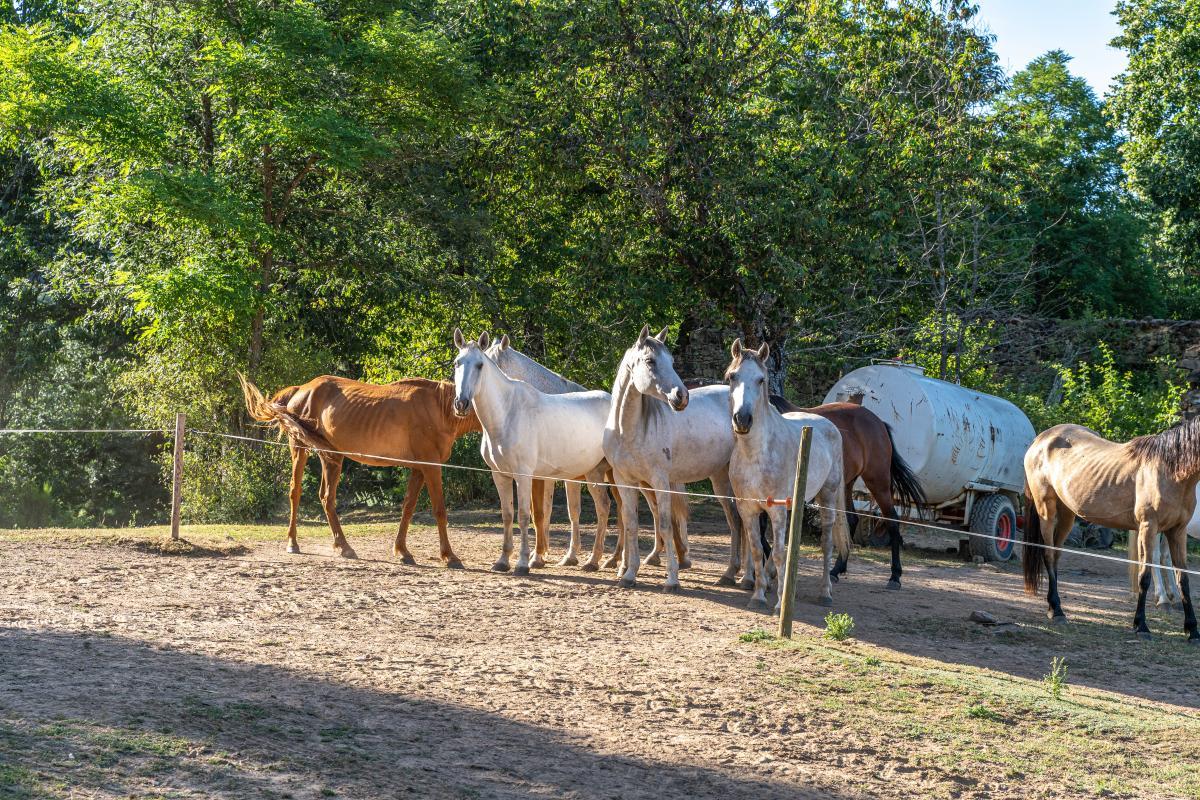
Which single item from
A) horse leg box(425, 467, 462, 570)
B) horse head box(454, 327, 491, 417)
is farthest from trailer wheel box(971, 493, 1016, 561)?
horse head box(454, 327, 491, 417)

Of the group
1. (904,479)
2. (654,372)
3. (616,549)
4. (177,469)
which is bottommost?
(616,549)

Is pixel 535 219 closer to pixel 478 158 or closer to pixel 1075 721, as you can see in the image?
pixel 478 158

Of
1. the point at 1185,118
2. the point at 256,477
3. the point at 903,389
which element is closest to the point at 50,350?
the point at 256,477

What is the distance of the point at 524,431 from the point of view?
35.4 ft

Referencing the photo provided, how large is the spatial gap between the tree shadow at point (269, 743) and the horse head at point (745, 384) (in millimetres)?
3705

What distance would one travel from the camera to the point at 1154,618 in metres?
11.1

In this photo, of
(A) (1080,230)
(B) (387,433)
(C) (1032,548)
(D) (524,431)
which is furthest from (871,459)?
(A) (1080,230)

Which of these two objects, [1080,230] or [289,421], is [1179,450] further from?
[1080,230]

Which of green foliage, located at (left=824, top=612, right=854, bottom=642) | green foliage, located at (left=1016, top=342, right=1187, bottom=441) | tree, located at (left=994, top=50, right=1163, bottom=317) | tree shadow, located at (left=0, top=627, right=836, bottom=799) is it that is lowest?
tree shadow, located at (left=0, top=627, right=836, bottom=799)

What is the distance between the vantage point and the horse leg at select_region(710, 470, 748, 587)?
10.9 metres

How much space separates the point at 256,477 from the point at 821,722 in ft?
38.6

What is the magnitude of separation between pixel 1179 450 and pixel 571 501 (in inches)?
222

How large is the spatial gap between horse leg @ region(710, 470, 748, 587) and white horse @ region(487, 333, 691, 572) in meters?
0.40

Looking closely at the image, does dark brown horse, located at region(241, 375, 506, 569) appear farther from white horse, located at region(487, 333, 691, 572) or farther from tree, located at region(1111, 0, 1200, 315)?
tree, located at region(1111, 0, 1200, 315)
